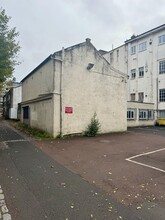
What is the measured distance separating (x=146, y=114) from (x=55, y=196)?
23994 millimetres

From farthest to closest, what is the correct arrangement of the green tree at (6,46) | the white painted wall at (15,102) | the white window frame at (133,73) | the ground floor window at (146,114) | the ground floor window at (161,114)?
1. the white painted wall at (15,102)
2. the white window frame at (133,73)
3. the ground floor window at (161,114)
4. the ground floor window at (146,114)
5. the green tree at (6,46)

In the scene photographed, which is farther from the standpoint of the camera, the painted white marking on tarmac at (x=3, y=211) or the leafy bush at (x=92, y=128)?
the leafy bush at (x=92, y=128)

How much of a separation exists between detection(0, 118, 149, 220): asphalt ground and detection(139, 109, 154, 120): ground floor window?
20629 mm

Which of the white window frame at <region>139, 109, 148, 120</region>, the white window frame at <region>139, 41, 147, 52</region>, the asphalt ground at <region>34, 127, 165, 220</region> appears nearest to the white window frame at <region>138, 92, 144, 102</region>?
the white window frame at <region>139, 109, 148, 120</region>

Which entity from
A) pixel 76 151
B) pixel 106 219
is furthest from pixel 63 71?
pixel 106 219

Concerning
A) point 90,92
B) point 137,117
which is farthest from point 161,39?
point 90,92

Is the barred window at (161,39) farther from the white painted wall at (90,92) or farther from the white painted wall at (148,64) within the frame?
the white painted wall at (90,92)

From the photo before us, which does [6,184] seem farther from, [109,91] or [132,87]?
[132,87]

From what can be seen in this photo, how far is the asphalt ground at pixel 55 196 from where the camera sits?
392 cm

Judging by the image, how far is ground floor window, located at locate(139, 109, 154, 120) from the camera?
2593 centimetres

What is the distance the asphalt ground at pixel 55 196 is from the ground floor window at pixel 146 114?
20629 millimetres

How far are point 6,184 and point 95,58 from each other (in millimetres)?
14213

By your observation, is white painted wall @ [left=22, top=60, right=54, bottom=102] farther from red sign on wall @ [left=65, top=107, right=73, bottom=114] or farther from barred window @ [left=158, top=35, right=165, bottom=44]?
barred window @ [left=158, top=35, right=165, bottom=44]

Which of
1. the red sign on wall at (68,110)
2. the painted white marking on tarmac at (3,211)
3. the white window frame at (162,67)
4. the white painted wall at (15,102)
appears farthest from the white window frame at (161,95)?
the painted white marking on tarmac at (3,211)
